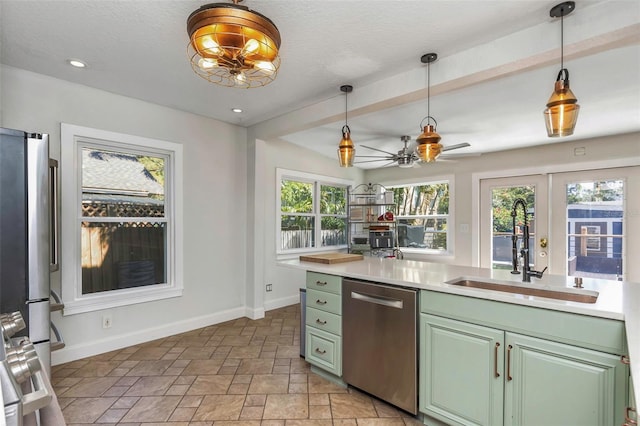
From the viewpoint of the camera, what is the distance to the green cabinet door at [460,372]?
169 centimetres

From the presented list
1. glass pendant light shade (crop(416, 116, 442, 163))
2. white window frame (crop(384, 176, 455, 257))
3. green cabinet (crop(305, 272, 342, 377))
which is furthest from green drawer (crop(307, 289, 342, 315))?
white window frame (crop(384, 176, 455, 257))

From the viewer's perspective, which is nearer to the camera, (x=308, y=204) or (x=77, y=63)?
(x=77, y=63)

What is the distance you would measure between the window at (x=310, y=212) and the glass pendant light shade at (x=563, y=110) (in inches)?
137

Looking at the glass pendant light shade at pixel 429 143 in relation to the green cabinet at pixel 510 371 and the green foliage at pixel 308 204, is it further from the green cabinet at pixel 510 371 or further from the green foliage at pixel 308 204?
the green foliage at pixel 308 204

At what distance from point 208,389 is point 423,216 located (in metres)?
4.41

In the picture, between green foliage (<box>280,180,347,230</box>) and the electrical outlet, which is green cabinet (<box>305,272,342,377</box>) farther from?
green foliage (<box>280,180,347,230</box>)

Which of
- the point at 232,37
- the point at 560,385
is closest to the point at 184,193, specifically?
the point at 232,37

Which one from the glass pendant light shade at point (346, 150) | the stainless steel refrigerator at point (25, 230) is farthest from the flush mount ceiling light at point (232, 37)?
the stainless steel refrigerator at point (25, 230)

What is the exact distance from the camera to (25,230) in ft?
5.97

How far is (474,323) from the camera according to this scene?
5.78 ft

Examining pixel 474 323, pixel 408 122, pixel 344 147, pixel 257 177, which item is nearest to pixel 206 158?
pixel 257 177

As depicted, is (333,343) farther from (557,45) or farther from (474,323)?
(557,45)

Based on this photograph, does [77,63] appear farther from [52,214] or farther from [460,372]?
[460,372]

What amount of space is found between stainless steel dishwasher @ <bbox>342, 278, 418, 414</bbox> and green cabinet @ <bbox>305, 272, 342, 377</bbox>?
0.21 feet
